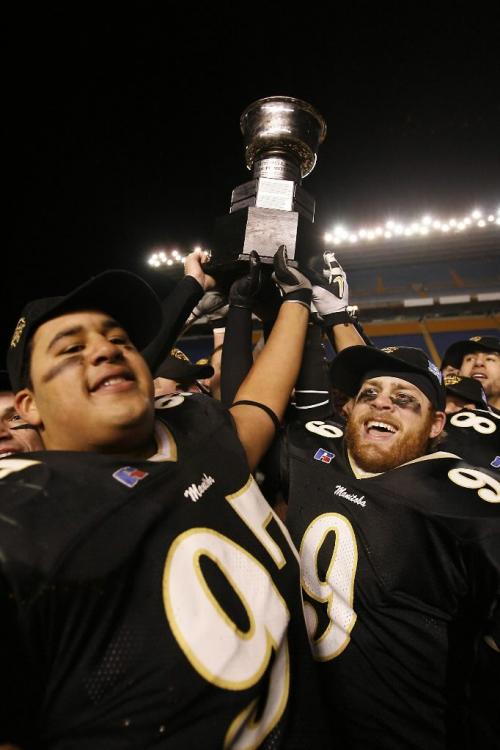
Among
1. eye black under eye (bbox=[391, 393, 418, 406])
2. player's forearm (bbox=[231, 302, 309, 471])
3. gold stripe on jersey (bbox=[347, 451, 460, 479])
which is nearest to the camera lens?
player's forearm (bbox=[231, 302, 309, 471])

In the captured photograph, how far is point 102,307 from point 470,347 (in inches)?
125

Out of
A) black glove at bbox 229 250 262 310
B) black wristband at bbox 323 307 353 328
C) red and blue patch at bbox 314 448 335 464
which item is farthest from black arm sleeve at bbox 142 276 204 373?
black wristband at bbox 323 307 353 328

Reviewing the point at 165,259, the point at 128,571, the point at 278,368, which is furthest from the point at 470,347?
the point at 165,259

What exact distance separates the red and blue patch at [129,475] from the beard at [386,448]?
105cm

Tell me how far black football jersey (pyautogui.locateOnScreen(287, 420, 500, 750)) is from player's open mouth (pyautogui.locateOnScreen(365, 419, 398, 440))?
0.31 meters

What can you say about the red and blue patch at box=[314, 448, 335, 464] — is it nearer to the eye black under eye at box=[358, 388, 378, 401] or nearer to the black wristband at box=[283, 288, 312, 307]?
the eye black under eye at box=[358, 388, 378, 401]

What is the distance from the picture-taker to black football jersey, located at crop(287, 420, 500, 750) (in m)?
1.24

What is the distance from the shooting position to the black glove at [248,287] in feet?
6.21

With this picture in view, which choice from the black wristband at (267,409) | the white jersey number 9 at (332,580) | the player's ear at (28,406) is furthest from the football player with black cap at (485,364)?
the player's ear at (28,406)

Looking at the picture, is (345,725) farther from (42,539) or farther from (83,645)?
(42,539)

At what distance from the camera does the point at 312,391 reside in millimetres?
2182

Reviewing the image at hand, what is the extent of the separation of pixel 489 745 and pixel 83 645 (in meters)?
1.30

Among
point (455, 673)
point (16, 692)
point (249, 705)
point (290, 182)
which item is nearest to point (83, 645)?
point (16, 692)

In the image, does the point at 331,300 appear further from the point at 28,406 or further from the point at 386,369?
the point at 28,406
